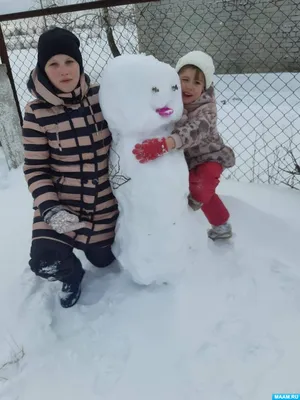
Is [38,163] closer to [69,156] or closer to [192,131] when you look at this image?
[69,156]

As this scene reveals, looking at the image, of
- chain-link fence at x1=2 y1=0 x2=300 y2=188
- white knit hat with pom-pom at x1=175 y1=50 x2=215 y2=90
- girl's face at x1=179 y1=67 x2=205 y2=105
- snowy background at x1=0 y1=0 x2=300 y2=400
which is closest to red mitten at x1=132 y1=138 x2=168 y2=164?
girl's face at x1=179 y1=67 x2=205 y2=105

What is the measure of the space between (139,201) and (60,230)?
382 millimetres

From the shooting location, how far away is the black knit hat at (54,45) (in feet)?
5.20

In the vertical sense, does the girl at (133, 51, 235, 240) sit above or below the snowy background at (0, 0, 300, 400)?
above

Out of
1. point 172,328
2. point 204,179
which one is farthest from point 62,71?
point 172,328

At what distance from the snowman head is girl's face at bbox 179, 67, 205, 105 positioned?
201 mm

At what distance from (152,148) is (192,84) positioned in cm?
46

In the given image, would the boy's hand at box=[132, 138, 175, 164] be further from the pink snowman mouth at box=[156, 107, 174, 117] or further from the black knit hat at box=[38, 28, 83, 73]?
the black knit hat at box=[38, 28, 83, 73]

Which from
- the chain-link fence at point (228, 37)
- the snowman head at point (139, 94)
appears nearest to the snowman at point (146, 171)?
the snowman head at point (139, 94)

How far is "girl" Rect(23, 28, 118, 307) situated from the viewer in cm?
164

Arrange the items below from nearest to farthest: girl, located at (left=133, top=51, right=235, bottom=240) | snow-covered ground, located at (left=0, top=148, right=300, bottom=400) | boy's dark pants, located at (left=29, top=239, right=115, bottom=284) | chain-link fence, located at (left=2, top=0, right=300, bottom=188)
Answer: snow-covered ground, located at (left=0, top=148, right=300, bottom=400)
girl, located at (left=133, top=51, right=235, bottom=240)
boy's dark pants, located at (left=29, top=239, right=115, bottom=284)
chain-link fence, located at (left=2, top=0, right=300, bottom=188)

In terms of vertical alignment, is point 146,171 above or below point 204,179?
above

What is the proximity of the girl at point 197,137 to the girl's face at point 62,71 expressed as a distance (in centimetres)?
41

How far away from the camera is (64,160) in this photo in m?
1.80
